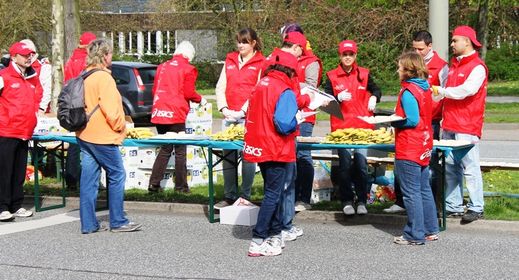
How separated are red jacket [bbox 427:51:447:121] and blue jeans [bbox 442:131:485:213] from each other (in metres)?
0.49

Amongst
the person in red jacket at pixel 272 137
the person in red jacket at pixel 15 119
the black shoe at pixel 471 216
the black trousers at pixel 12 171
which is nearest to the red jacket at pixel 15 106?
the person in red jacket at pixel 15 119

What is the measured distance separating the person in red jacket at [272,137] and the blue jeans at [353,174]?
178cm

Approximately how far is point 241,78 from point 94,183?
207 cm

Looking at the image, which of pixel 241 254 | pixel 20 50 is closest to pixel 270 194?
pixel 241 254

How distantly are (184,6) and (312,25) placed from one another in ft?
22.3

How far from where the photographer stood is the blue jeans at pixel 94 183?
10.5 m

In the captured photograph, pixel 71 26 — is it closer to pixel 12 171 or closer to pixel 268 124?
pixel 12 171

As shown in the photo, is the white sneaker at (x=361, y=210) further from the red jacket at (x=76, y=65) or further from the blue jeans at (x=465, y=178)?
the red jacket at (x=76, y=65)

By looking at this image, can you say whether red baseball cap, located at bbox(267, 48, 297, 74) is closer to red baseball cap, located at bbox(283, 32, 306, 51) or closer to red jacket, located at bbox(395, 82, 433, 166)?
red baseball cap, located at bbox(283, 32, 306, 51)

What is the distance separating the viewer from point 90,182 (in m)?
10.7

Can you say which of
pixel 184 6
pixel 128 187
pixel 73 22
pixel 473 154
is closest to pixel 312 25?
pixel 184 6

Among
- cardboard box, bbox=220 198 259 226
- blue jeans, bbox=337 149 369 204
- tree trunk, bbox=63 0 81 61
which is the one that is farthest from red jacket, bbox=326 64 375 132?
tree trunk, bbox=63 0 81 61

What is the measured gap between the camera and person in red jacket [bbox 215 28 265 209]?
1144 centimetres

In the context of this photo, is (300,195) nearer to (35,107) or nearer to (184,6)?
(35,107)
